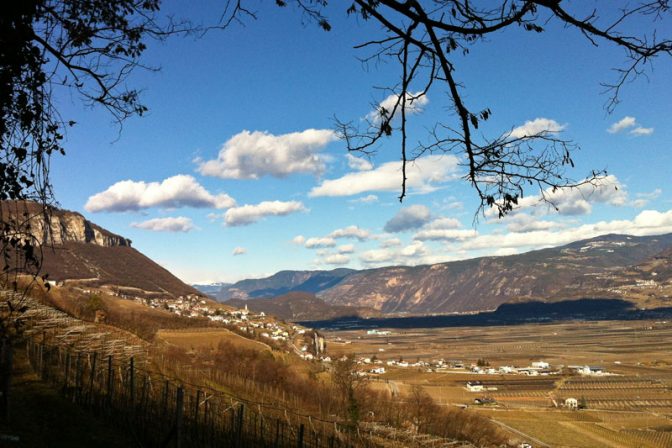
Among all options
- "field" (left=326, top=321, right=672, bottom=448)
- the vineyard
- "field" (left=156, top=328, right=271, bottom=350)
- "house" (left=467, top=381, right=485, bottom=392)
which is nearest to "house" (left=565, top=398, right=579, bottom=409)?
"field" (left=326, top=321, right=672, bottom=448)

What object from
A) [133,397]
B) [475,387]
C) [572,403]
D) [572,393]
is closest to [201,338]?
[475,387]

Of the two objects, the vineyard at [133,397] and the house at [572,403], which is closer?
the vineyard at [133,397]

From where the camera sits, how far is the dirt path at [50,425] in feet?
37.8

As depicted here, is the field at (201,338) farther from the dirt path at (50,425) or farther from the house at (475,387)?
the dirt path at (50,425)

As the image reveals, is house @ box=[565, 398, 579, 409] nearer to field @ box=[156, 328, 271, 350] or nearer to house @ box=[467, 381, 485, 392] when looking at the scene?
house @ box=[467, 381, 485, 392]

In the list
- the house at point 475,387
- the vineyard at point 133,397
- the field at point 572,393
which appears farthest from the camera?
the house at point 475,387

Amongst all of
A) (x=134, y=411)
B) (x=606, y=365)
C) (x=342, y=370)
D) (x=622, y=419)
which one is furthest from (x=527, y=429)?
(x=606, y=365)

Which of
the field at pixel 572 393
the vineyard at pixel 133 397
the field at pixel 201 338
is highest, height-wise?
the vineyard at pixel 133 397

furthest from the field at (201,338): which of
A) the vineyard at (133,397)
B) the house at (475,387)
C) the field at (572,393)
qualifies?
the house at (475,387)

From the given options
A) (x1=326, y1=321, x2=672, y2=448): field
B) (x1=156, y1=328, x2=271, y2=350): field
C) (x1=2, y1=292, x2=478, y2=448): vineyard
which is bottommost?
(x1=326, y1=321, x2=672, y2=448): field

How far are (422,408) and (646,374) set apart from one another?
101628 millimetres

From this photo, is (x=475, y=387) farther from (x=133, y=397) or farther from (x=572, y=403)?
(x=133, y=397)

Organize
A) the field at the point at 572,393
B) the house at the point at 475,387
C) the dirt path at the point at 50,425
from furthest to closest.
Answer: the house at the point at 475,387, the field at the point at 572,393, the dirt path at the point at 50,425

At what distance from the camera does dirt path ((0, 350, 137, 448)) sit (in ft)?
37.8
